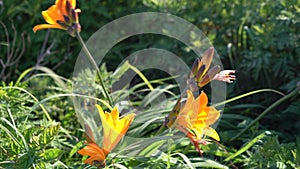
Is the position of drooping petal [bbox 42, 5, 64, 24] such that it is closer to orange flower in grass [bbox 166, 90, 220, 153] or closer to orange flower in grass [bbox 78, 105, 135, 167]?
orange flower in grass [bbox 78, 105, 135, 167]

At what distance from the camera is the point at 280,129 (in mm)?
2312

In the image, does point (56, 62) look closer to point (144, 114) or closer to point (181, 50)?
point (181, 50)

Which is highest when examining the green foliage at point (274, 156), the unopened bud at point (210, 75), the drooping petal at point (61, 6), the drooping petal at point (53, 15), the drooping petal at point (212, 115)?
the drooping petal at point (61, 6)

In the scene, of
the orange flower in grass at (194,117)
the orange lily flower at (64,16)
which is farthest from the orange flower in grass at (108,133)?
the orange lily flower at (64,16)

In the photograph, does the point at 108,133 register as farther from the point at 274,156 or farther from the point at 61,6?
the point at 274,156

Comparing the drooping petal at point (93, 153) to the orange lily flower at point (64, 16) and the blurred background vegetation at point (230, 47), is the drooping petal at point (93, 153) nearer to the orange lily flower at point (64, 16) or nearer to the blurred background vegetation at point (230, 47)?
the orange lily flower at point (64, 16)

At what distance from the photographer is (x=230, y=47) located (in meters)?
2.50

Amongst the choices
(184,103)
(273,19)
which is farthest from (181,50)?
(184,103)

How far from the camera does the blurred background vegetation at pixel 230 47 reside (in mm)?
2240

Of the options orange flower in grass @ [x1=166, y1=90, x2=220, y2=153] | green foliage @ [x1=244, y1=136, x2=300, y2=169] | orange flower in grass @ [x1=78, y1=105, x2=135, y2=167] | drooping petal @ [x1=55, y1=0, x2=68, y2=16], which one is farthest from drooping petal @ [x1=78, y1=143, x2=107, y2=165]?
green foliage @ [x1=244, y1=136, x2=300, y2=169]

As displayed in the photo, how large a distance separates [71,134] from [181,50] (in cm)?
76

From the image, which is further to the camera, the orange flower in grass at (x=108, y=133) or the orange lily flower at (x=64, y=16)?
the orange lily flower at (x=64, y=16)

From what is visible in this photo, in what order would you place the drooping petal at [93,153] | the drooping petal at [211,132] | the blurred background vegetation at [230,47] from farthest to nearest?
the blurred background vegetation at [230,47], the drooping petal at [211,132], the drooping petal at [93,153]

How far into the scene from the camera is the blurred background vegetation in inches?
88.2
